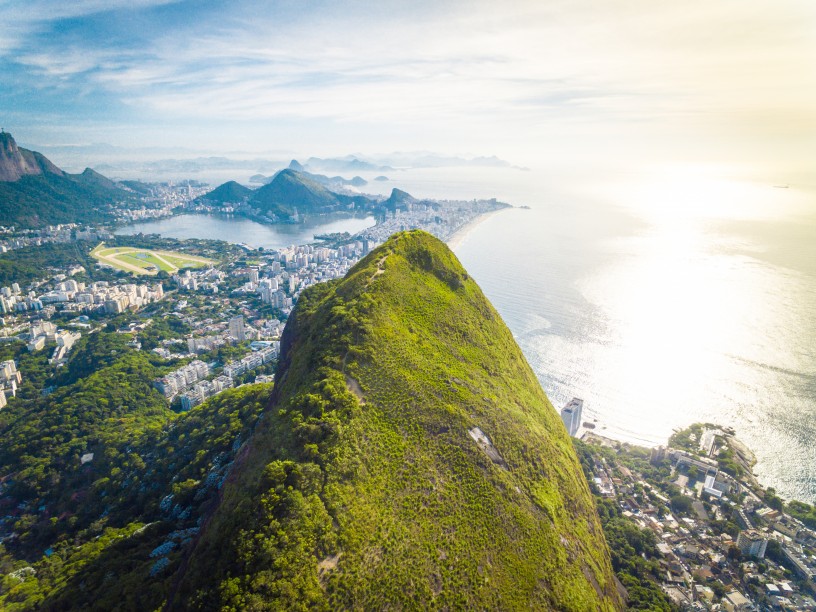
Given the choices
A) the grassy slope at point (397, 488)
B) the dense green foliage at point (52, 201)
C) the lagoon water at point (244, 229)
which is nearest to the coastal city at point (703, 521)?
the grassy slope at point (397, 488)

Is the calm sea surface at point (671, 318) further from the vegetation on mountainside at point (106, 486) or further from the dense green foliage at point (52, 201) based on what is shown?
the dense green foliage at point (52, 201)

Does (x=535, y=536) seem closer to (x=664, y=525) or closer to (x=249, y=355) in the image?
A: (x=664, y=525)

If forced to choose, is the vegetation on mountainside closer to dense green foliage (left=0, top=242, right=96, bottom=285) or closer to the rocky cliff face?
dense green foliage (left=0, top=242, right=96, bottom=285)

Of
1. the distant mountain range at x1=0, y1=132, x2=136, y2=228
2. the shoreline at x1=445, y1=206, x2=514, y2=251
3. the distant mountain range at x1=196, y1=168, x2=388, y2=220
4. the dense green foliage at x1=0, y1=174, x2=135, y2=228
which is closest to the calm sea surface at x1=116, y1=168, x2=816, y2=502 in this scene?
the shoreline at x1=445, y1=206, x2=514, y2=251

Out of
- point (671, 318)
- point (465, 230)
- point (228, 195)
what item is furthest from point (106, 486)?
point (228, 195)

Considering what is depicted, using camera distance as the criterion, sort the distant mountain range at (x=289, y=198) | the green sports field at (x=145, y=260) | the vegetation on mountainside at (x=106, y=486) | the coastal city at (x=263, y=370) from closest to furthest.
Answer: the vegetation on mountainside at (x=106, y=486)
the coastal city at (x=263, y=370)
the green sports field at (x=145, y=260)
the distant mountain range at (x=289, y=198)

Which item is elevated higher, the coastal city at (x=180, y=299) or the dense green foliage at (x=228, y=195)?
the dense green foliage at (x=228, y=195)

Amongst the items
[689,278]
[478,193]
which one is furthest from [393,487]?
[478,193]
